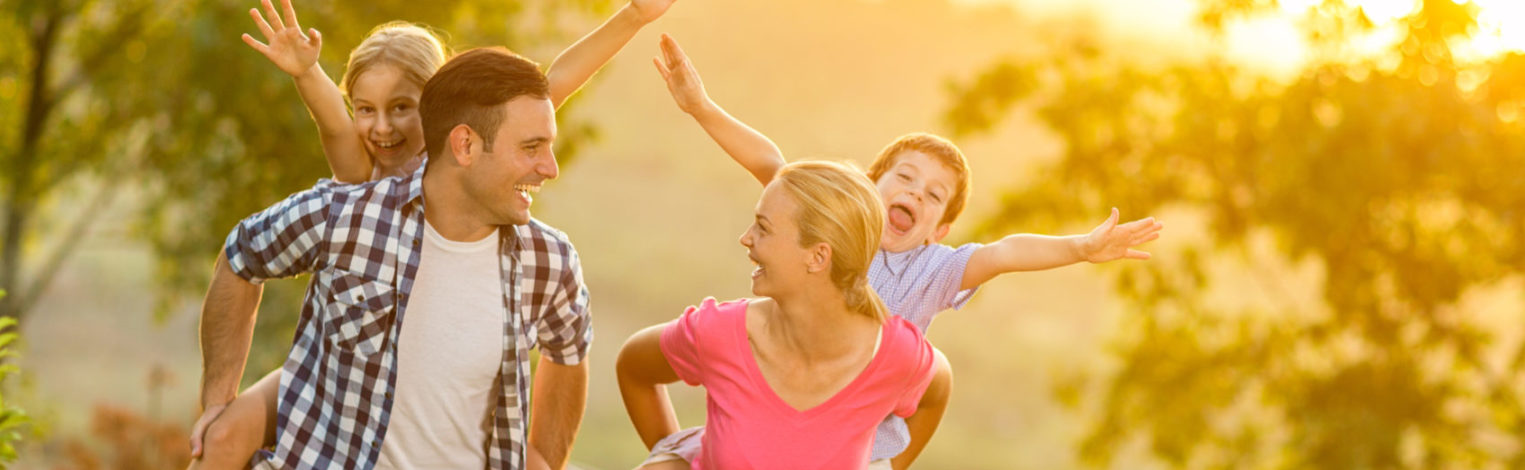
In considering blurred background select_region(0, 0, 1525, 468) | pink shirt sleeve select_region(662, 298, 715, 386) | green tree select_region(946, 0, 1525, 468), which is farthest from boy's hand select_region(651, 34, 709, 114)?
green tree select_region(946, 0, 1525, 468)

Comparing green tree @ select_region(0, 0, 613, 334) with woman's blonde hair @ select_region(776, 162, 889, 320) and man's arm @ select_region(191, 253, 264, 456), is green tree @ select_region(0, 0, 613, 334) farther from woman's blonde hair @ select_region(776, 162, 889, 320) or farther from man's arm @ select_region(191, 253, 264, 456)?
woman's blonde hair @ select_region(776, 162, 889, 320)

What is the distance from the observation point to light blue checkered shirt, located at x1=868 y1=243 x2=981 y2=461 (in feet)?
9.59

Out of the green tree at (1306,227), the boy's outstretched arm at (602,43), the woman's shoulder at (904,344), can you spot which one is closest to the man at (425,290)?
the boy's outstretched arm at (602,43)

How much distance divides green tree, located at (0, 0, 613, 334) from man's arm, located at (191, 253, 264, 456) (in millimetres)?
4546

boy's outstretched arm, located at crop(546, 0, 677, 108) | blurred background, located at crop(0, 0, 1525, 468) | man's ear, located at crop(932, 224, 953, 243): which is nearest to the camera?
boy's outstretched arm, located at crop(546, 0, 677, 108)

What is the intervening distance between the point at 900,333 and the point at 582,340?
684 mm

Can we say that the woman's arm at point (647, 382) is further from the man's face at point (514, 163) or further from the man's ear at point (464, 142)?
the man's ear at point (464, 142)

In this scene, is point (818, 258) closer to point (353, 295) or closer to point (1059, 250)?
point (1059, 250)

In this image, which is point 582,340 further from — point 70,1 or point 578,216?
point 578,216

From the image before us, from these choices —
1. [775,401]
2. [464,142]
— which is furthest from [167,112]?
[775,401]

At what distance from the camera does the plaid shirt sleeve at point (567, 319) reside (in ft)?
8.87

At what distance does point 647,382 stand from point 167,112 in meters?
6.91

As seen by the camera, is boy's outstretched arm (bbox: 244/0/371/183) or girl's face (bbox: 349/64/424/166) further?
girl's face (bbox: 349/64/424/166)

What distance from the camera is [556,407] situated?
286 cm
